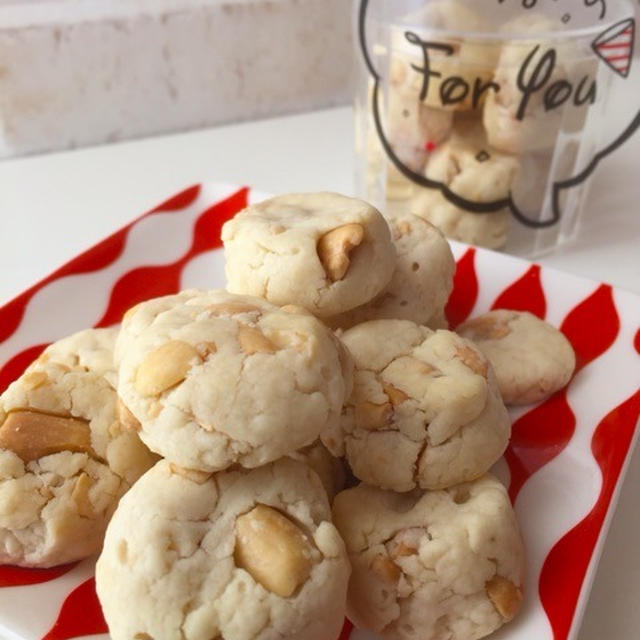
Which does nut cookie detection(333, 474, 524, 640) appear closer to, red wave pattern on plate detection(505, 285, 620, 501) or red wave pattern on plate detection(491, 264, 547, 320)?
red wave pattern on plate detection(505, 285, 620, 501)

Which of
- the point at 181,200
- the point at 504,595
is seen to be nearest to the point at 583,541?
the point at 504,595

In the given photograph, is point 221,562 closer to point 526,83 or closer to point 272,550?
point 272,550

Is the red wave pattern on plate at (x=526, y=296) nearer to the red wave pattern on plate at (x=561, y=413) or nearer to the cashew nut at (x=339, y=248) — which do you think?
the red wave pattern on plate at (x=561, y=413)

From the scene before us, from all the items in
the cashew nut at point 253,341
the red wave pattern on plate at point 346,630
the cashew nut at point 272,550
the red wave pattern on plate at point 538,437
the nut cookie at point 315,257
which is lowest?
the red wave pattern on plate at point 346,630

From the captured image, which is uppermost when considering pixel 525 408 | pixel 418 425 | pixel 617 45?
pixel 617 45

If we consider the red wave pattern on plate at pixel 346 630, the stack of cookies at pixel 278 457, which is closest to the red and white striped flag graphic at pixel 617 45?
the stack of cookies at pixel 278 457
